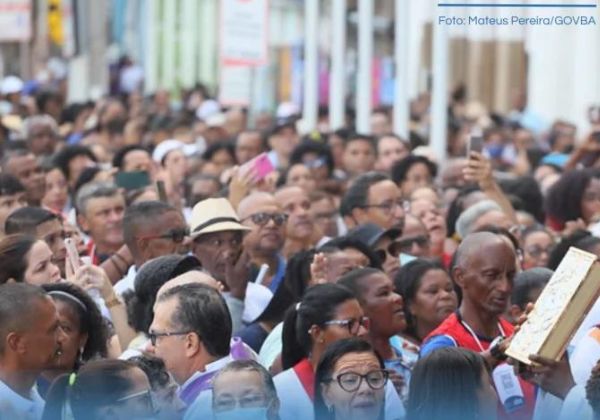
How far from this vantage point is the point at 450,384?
802 cm

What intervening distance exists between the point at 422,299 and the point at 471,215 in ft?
8.29

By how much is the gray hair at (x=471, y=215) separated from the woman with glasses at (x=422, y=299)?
2.30 metres

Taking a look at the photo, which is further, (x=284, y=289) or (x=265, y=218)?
(x=265, y=218)

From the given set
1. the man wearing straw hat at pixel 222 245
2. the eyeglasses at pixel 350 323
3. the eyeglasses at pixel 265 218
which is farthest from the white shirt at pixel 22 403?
the eyeglasses at pixel 265 218

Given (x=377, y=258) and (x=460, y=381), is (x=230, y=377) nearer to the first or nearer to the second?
(x=460, y=381)

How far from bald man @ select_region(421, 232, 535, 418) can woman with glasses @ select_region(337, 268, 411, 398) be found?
0.66 ft

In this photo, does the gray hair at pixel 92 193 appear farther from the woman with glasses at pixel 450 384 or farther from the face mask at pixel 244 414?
the face mask at pixel 244 414

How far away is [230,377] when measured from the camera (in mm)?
8023

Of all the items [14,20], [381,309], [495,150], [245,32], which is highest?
[245,32]

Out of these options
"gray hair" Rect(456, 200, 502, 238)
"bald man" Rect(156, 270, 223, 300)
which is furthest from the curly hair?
"gray hair" Rect(456, 200, 502, 238)

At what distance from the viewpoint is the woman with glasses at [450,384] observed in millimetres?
7871

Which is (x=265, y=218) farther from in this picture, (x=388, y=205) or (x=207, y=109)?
(x=207, y=109)

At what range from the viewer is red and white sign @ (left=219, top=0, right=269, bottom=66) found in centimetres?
2136

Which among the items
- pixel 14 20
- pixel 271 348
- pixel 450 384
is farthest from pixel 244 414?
pixel 14 20
